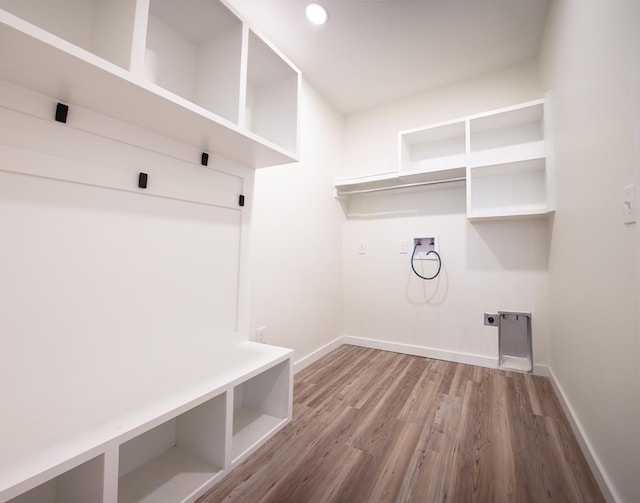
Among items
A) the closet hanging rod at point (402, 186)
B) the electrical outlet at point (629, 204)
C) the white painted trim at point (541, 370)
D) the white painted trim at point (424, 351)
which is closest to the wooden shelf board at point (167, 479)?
the electrical outlet at point (629, 204)

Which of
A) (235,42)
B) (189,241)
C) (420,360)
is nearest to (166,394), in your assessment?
(189,241)

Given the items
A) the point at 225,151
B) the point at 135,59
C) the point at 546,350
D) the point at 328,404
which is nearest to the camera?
the point at 135,59

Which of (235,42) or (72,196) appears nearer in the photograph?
(72,196)

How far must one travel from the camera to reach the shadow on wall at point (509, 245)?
2.26 meters

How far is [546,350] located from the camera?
222cm

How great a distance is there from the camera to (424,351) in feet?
8.80

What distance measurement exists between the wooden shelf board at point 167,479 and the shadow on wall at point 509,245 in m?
2.39

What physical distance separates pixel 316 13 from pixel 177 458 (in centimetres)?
261

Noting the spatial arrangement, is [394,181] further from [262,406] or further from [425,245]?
[262,406]

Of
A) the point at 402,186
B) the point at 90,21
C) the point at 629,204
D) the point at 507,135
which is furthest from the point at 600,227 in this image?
the point at 90,21

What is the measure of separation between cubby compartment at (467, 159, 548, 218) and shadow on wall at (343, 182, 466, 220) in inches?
5.9

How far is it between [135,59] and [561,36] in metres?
2.26

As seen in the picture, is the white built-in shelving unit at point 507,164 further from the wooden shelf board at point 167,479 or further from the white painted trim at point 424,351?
the wooden shelf board at point 167,479

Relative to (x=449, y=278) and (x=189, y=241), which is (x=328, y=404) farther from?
(x=449, y=278)
